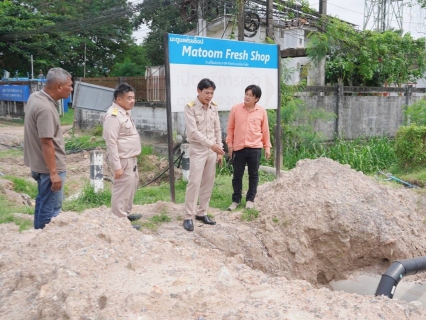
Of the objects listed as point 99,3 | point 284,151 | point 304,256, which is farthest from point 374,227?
point 99,3

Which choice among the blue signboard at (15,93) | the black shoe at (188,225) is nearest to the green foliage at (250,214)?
the black shoe at (188,225)

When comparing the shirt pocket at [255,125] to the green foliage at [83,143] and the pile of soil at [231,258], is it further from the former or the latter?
the green foliage at [83,143]

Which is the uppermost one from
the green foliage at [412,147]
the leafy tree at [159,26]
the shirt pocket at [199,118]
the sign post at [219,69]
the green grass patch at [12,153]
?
the leafy tree at [159,26]

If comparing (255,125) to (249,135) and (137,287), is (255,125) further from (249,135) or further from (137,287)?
(137,287)

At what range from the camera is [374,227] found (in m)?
6.18

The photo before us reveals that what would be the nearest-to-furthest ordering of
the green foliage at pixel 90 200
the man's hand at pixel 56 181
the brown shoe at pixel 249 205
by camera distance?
the man's hand at pixel 56 181, the brown shoe at pixel 249 205, the green foliage at pixel 90 200

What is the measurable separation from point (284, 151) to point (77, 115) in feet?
30.7

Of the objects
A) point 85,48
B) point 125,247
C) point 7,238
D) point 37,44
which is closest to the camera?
point 125,247

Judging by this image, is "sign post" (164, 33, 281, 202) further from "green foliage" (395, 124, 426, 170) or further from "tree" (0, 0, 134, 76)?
"tree" (0, 0, 134, 76)

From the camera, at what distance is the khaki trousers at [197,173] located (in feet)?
18.3

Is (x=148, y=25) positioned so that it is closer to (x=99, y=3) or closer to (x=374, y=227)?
(x=99, y=3)

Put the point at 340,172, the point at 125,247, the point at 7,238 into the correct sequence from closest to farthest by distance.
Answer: the point at 125,247
the point at 7,238
the point at 340,172

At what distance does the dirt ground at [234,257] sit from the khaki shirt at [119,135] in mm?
642

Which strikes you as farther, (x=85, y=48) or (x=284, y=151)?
(x=85, y=48)
